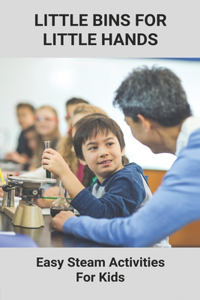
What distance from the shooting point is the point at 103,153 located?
1382 millimetres

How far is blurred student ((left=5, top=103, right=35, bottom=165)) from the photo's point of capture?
13.4ft

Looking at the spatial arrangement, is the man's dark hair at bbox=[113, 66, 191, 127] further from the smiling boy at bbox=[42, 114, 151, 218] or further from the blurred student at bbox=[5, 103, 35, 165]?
the blurred student at bbox=[5, 103, 35, 165]

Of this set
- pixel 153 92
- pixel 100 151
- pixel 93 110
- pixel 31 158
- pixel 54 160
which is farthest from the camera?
pixel 31 158

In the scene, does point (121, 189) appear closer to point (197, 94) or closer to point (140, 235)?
point (140, 235)

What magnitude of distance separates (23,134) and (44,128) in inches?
10.8

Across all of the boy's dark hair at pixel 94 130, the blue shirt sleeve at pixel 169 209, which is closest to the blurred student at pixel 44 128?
the boy's dark hair at pixel 94 130

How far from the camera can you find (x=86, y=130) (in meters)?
1.45

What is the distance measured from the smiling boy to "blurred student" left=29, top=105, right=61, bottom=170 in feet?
7.99

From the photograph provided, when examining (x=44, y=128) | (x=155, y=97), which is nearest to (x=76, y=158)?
(x=155, y=97)

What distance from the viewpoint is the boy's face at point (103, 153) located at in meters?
1.40

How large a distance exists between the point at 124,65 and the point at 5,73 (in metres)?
1.36

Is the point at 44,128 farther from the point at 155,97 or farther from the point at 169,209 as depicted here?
the point at 169,209

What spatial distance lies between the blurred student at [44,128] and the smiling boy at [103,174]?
2434 mm

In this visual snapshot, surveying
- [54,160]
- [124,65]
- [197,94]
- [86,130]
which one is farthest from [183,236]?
[54,160]
